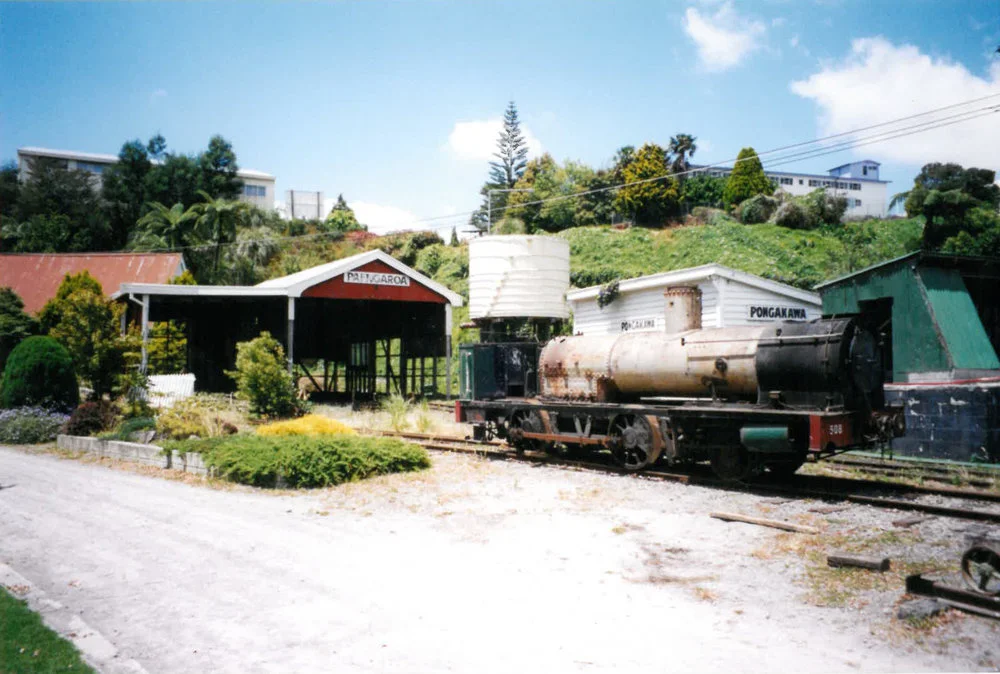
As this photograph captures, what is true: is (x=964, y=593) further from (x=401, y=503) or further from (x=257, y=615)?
(x=401, y=503)

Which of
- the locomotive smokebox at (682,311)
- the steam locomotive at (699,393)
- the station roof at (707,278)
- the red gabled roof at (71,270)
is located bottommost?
the steam locomotive at (699,393)

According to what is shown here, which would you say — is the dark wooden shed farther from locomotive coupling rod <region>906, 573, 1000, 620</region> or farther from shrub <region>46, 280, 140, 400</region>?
shrub <region>46, 280, 140, 400</region>

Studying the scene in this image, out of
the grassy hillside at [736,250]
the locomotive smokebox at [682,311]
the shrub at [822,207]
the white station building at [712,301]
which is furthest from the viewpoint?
the shrub at [822,207]

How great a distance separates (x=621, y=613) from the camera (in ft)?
18.1

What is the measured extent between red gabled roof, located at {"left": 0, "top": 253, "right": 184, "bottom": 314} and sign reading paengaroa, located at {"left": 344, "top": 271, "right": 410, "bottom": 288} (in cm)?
1655

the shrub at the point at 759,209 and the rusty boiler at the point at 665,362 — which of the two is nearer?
the rusty boiler at the point at 665,362

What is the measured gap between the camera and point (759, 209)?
39.6 m

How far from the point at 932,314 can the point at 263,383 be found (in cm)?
1615

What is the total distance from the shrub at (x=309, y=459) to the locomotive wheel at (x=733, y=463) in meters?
4.98

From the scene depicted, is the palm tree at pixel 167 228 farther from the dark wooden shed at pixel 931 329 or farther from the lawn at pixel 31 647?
the lawn at pixel 31 647

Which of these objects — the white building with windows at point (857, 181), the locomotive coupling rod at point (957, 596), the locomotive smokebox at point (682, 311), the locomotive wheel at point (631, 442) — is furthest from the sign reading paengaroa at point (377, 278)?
the white building with windows at point (857, 181)

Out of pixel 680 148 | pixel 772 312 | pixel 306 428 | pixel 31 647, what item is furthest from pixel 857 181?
pixel 31 647

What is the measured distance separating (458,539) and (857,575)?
399 cm

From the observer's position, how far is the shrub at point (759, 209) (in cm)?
3959
